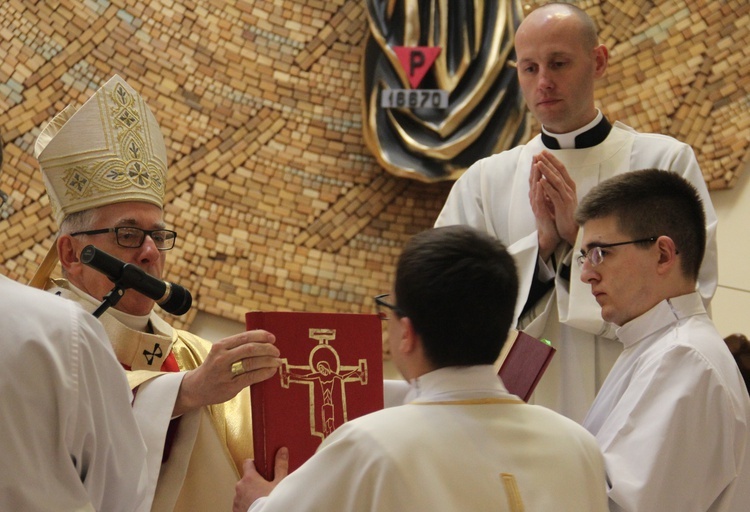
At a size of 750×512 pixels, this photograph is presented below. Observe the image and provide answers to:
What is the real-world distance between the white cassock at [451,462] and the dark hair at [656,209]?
3.29 feet

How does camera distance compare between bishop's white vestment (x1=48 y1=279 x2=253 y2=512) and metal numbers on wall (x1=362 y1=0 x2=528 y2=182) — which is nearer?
bishop's white vestment (x1=48 y1=279 x2=253 y2=512)

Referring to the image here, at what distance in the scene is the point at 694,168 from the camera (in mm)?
3617

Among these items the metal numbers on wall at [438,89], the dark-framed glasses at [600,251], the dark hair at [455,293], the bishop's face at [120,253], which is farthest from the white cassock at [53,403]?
the metal numbers on wall at [438,89]

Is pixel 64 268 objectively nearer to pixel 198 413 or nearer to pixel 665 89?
pixel 198 413

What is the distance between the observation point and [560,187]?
3459mm

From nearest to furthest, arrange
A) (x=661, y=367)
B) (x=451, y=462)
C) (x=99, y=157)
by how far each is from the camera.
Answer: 1. (x=451, y=462)
2. (x=661, y=367)
3. (x=99, y=157)

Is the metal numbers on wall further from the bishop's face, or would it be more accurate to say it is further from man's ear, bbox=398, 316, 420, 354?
man's ear, bbox=398, 316, 420, 354

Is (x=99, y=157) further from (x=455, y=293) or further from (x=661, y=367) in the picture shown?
(x=661, y=367)

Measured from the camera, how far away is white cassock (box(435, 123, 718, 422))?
340 centimetres

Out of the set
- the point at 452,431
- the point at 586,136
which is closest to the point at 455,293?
the point at 452,431

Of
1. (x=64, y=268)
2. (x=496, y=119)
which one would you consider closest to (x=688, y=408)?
(x=64, y=268)

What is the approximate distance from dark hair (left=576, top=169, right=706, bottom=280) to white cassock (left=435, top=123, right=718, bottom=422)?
0.44 meters

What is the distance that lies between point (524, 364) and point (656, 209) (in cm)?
59

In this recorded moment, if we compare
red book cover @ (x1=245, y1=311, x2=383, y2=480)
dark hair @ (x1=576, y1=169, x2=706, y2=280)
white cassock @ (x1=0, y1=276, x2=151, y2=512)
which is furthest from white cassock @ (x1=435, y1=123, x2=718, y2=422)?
white cassock @ (x1=0, y1=276, x2=151, y2=512)
